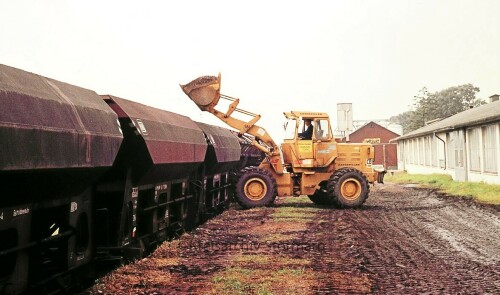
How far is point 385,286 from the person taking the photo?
7.26m

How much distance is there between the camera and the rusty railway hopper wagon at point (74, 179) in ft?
16.2

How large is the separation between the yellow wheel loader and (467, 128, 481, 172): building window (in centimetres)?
939

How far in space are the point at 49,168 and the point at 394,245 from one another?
7560 mm

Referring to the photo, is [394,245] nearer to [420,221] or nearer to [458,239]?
[458,239]

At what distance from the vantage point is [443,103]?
306ft

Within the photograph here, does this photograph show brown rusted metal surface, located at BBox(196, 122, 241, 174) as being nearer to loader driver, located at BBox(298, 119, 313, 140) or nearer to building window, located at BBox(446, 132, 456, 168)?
loader driver, located at BBox(298, 119, 313, 140)

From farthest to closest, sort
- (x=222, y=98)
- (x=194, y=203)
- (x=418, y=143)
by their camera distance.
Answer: (x=418, y=143), (x=222, y=98), (x=194, y=203)

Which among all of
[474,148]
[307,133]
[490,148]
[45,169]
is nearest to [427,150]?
[474,148]

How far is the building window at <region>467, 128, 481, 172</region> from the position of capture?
25547mm

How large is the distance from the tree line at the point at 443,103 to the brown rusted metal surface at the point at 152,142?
68030mm

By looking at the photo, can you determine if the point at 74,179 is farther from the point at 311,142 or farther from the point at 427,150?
the point at 427,150

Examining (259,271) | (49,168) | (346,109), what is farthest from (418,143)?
(49,168)

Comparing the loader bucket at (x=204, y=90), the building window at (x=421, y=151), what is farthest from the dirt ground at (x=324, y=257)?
the building window at (x=421, y=151)

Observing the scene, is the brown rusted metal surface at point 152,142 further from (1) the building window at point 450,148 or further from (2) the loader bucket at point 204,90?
(1) the building window at point 450,148
